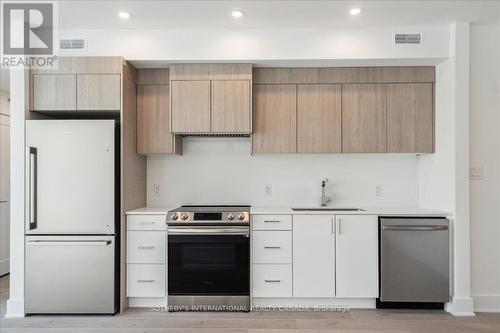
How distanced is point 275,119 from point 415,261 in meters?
1.96

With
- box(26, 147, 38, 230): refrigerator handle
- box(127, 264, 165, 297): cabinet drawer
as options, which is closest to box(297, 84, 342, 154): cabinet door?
box(127, 264, 165, 297): cabinet drawer

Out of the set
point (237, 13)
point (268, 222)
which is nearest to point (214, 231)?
point (268, 222)

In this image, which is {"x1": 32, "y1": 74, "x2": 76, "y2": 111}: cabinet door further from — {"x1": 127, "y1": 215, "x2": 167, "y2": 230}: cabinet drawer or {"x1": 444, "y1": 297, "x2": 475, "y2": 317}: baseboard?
{"x1": 444, "y1": 297, "x2": 475, "y2": 317}: baseboard

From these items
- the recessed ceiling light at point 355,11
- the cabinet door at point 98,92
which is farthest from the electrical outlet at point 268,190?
the recessed ceiling light at point 355,11

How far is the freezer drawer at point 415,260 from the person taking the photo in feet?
10.2

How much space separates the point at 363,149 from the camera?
343cm

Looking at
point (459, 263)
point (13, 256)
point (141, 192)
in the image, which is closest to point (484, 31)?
point (459, 263)

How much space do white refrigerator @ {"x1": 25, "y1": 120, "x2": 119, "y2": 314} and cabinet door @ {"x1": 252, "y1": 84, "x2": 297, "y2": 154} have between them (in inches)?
57.3

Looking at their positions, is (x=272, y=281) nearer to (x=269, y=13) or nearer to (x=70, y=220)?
(x=70, y=220)

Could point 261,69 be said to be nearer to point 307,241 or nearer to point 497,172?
point 307,241

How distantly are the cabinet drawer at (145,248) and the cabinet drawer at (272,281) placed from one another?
938mm

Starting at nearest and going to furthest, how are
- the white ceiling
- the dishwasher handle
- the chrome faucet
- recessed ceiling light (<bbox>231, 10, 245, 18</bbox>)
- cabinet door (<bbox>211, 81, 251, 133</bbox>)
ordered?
the white ceiling < recessed ceiling light (<bbox>231, 10, 245, 18</bbox>) < the dishwasher handle < cabinet door (<bbox>211, 81, 251, 133</bbox>) < the chrome faucet

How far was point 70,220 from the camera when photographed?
3.02 meters

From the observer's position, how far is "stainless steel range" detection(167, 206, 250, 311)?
3.13m
